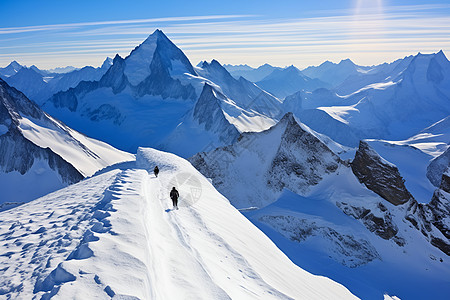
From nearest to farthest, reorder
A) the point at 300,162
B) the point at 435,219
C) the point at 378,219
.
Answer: the point at 378,219, the point at 435,219, the point at 300,162

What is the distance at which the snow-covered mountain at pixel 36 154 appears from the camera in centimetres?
13775

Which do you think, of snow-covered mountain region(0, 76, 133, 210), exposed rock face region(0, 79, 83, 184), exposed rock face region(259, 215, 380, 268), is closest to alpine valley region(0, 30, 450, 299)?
exposed rock face region(259, 215, 380, 268)

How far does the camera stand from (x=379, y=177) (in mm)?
55188

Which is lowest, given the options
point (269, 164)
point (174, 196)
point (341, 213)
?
point (174, 196)

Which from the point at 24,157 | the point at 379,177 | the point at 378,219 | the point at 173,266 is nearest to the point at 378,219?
the point at 378,219

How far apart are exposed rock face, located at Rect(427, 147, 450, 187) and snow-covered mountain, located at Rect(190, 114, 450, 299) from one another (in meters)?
107

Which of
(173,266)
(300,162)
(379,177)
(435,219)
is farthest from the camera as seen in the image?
(300,162)

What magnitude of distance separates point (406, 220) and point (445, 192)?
14280 millimetres

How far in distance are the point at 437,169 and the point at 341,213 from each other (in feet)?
434

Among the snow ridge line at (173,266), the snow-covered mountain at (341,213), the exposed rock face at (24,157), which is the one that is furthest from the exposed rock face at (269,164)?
the exposed rock face at (24,157)

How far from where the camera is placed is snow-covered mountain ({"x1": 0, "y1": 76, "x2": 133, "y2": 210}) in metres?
138

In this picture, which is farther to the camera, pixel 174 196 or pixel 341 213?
pixel 341 213

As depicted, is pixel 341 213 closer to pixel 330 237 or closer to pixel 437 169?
pixel 330 237

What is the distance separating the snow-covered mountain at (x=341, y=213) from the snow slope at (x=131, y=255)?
82.9ft
